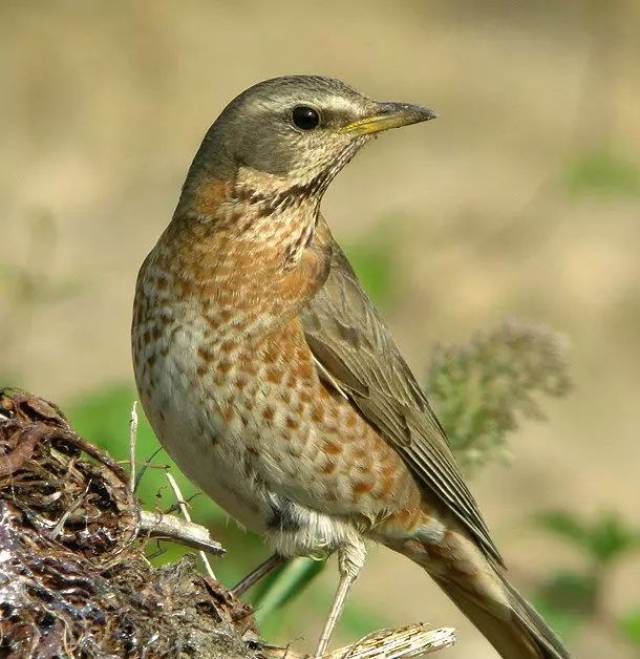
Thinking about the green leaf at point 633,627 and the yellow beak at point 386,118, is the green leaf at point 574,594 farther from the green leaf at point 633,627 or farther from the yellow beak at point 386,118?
the yellow beak at point 386,118

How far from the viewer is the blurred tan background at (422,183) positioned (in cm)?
1141

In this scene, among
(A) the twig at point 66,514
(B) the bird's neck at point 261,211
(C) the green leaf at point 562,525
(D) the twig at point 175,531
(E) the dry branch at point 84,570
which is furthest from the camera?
(C) the green leaf at point 562,525

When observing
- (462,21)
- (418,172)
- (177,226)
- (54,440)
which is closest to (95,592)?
(54,440)

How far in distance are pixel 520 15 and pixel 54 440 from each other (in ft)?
46.8

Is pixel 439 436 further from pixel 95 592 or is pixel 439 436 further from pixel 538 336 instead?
pixel 95 592

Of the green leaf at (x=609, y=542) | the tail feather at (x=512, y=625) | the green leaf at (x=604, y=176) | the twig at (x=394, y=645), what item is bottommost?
the green leaf at (x=609, y=542)

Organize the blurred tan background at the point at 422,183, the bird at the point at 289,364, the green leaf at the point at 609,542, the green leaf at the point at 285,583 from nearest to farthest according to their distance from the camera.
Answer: the bird at the point at 289,364, the green leaf at the point at 285,583, the green leaf at the point at 609,542, the blurred tan background at the point at 422,183

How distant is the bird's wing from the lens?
6.35 meters

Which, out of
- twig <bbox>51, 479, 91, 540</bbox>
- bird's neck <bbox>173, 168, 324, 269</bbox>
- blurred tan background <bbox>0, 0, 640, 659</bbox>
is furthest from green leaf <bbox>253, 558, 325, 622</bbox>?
blurred tan background <bbox>0, 0, 640, 659</bbox>

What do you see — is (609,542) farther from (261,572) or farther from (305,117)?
(305,117)

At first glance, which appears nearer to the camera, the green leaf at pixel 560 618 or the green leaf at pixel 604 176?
the green leaf at pixel 560 618

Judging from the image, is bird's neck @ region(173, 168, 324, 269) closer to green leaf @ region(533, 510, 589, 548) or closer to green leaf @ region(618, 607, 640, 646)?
green leaf @ region(533, 510, 589, 548)

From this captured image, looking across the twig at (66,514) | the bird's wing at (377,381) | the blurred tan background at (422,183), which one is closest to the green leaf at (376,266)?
the blurred tan background at (422,183)

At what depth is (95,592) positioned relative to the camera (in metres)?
4.48
